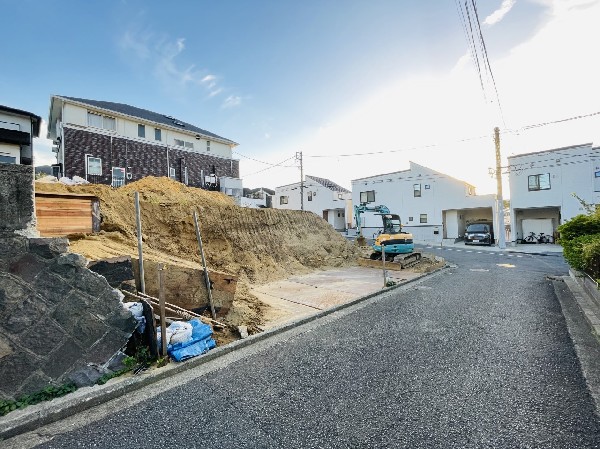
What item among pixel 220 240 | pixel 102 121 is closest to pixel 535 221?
pixel 220 240

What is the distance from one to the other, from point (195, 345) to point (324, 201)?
34.0 meters

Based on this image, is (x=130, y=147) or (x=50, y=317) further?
(x=130, y=147)

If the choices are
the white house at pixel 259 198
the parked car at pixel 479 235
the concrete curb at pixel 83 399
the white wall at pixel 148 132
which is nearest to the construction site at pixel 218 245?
the concrete curb at pixel 83 399

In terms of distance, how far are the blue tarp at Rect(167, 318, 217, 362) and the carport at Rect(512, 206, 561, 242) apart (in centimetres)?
2785

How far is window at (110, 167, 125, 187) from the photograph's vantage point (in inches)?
832

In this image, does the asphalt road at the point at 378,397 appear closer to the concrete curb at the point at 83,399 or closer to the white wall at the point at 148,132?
the concrete curb at the point at 83,399

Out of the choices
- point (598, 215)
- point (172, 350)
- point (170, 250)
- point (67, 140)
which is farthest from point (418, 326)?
point (67, 140)

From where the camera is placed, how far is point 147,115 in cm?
2484

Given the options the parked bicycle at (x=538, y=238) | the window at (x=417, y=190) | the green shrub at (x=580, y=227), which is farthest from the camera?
the window at (x=417, y=190)

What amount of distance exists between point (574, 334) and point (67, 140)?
82.8 ft

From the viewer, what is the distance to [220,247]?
38.5ft

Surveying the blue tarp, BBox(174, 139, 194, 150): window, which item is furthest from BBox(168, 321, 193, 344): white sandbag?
BBox(174, 139, 194, 150): window

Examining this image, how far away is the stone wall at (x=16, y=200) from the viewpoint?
353cm

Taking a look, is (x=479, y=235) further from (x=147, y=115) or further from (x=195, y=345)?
(x=147, y=115)
